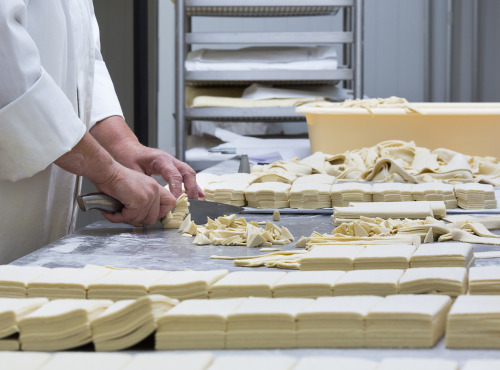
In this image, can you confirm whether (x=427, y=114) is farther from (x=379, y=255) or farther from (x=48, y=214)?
(x=379, y=255)

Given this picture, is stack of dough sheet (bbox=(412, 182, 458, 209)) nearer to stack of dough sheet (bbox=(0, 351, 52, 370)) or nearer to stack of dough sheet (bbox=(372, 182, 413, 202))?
stack of dough sheet (bbox=(372, 182, 413, 202))

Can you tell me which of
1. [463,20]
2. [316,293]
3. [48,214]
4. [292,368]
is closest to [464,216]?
[316,293]

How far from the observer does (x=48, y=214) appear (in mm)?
1951

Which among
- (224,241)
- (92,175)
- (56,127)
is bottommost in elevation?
(224,241)

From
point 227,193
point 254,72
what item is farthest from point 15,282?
point 254,72

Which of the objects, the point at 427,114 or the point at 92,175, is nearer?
the point at 92,175

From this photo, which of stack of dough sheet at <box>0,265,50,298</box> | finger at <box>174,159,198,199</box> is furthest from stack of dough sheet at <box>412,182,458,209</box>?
stack of dough sheet at <box>0,265,50,298</box>

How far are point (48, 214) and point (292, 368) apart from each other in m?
1.26

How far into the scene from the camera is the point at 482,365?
32.2 inches

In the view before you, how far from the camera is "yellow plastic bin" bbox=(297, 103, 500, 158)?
119 inches

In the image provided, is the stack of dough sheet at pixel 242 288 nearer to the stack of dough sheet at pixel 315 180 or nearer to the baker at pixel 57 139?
the baker at pixel 57 139

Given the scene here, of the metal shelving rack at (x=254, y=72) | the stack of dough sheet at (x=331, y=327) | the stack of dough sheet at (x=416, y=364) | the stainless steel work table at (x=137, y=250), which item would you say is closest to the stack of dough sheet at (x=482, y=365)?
the stack of dough sheet at (x=416, y=364)

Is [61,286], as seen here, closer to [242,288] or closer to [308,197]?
[242,288]

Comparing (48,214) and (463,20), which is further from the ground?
(463,20)
